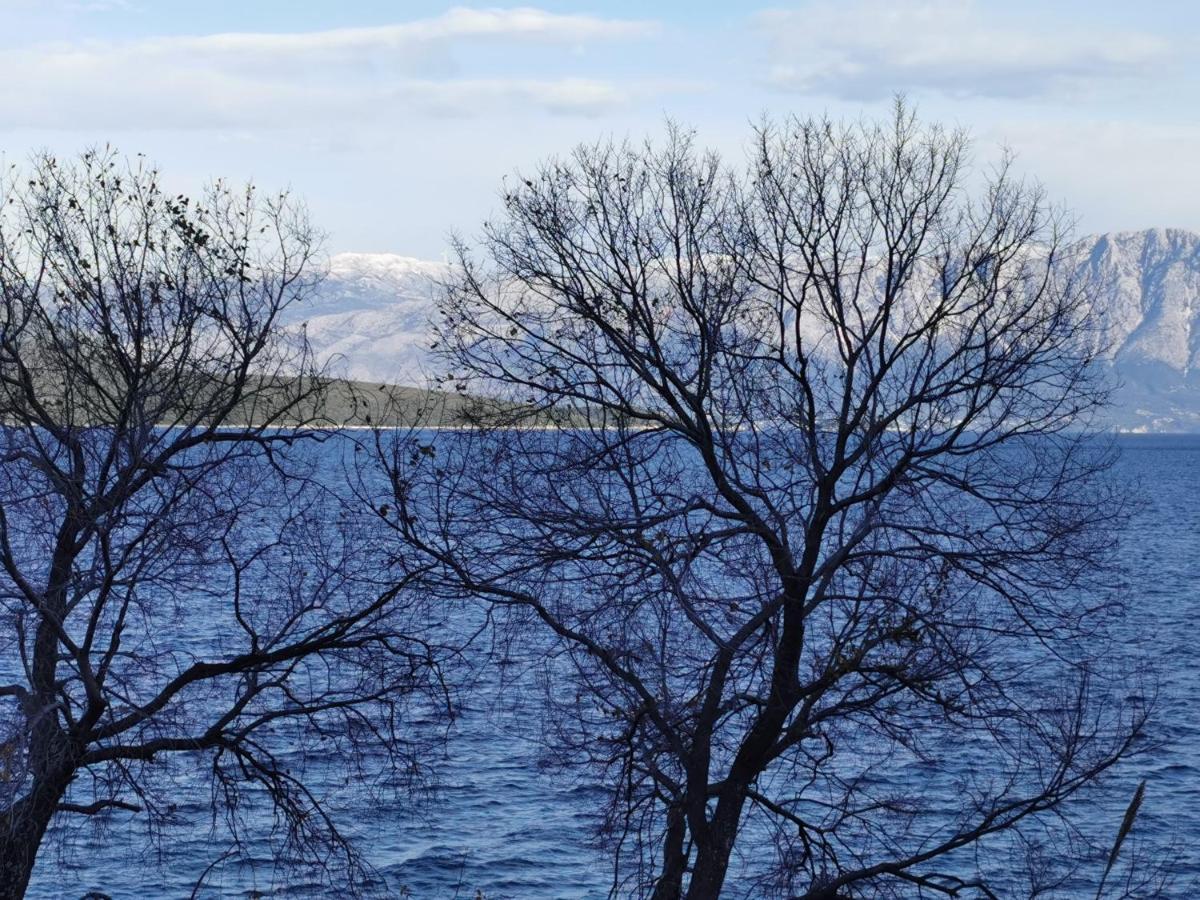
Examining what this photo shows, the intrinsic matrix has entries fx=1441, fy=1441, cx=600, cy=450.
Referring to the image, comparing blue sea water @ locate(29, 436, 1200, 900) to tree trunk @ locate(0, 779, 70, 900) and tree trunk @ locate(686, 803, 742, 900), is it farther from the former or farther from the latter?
tree trunk @ locate(686, 803, 742, 900)

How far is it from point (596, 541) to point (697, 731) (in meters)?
3.13

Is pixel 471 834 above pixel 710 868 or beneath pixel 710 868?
beneath

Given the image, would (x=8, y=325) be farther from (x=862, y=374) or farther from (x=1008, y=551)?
(x=1008, y=551)

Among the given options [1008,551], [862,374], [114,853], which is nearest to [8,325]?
[862,374]

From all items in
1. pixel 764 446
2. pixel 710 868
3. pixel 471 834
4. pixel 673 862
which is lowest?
pixel 471 834

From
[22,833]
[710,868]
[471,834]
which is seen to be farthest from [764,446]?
[471,834]

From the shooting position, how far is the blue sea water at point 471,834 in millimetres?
34094

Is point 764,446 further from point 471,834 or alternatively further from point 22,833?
point 471,834

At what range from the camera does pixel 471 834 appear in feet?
127

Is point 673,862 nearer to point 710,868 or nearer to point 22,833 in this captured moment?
point 710,868

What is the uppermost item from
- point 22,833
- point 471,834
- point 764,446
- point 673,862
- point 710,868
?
point 764,446

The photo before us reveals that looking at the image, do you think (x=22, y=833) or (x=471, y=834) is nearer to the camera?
(x=22, y=833)

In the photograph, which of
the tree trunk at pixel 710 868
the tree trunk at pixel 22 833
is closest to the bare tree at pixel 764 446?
the tree trunk at pixel 710 868

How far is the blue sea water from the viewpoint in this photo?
112ft
